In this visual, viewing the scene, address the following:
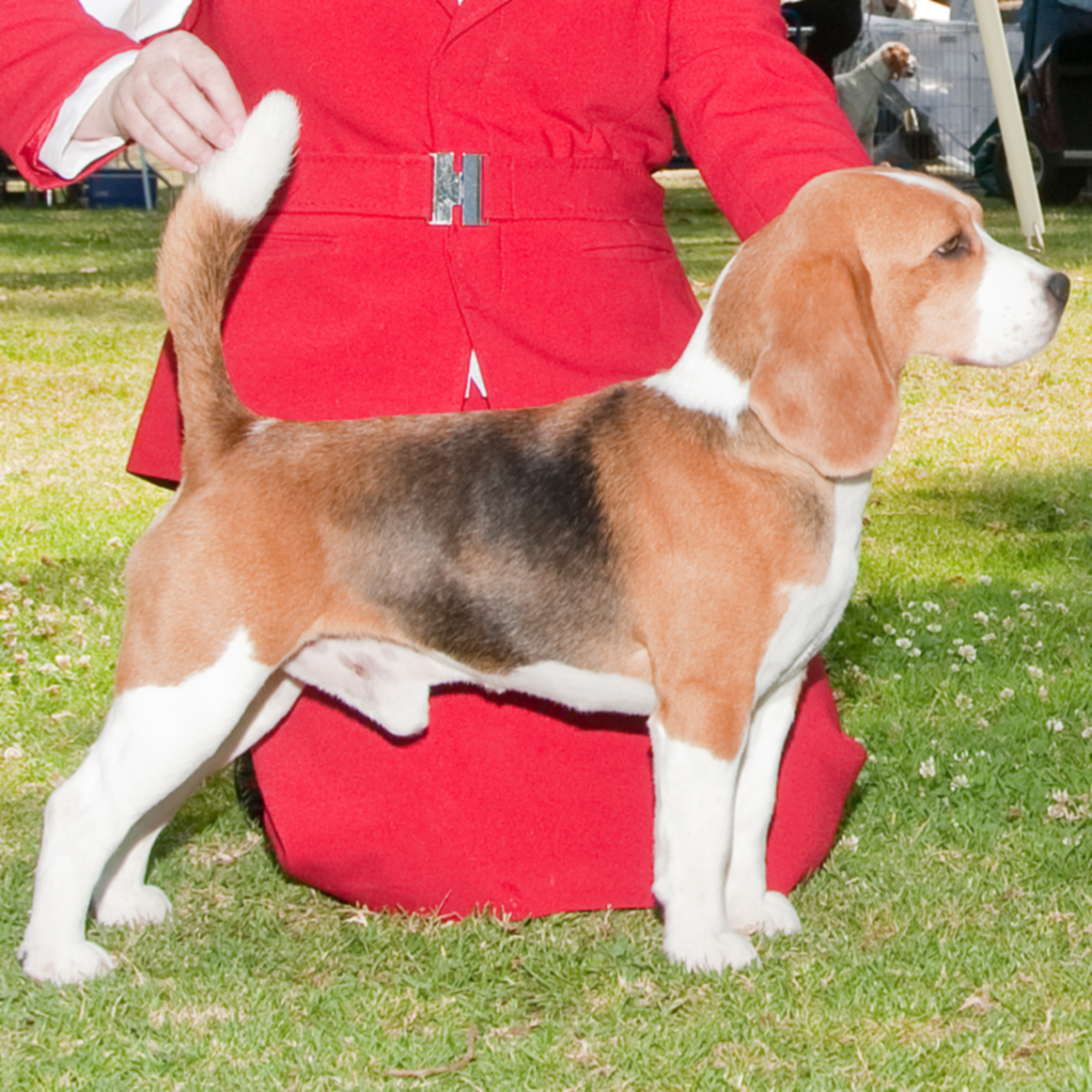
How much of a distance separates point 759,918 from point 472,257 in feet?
5.31

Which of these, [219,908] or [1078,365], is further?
[1078,365]

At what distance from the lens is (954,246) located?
3.23 m

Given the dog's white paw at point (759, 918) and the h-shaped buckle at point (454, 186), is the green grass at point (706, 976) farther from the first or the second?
the h-shaped buckle at point (454, 186)

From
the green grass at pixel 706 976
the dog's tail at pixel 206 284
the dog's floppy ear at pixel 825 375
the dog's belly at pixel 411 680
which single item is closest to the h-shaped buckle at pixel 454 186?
the dog's tail at pixel 206 284

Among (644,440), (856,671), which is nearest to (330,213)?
(644,440)

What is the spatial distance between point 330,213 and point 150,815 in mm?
1438

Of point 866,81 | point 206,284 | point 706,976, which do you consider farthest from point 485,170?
point 866,81

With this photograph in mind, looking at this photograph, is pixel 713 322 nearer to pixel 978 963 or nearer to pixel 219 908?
pixel 978 963

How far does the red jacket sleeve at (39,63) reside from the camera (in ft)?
11.7

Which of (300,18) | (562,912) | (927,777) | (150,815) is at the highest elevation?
(300,18)

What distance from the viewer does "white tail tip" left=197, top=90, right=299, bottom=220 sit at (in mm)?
3295

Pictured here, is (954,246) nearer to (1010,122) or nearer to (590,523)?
(1010,122)

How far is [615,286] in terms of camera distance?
3.96 meters

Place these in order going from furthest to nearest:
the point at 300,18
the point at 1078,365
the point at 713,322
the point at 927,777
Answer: the point at 1078,365 → the point at 927,777 → the point at 300,18 → the point at 713,322
